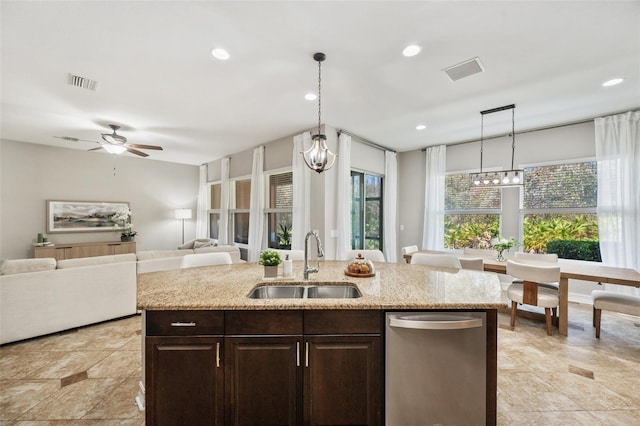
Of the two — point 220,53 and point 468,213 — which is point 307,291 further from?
point 468,213

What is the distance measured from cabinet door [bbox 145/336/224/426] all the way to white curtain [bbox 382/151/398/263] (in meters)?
4.44

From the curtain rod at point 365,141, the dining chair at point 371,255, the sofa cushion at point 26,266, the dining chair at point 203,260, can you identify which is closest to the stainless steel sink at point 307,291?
the dining chair at point 203,260

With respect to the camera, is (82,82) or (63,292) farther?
(63,292)

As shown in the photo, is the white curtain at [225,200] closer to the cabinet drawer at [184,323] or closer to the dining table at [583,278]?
the cabinet drawer at [184,323]

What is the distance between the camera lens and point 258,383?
4.71ft

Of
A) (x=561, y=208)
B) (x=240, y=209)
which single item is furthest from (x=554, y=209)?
(x=240, y=209)

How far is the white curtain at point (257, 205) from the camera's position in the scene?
5258mm

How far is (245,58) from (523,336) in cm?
413

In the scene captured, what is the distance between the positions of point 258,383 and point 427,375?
0.91m

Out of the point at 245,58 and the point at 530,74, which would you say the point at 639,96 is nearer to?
the point at 530,74

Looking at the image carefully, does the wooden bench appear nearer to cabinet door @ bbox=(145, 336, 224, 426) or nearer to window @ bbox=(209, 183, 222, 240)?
cabinet door @ bbox=(145, 336, 224, 426)

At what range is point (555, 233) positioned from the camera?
438 cm

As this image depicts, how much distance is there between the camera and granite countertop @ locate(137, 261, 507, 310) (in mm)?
1425

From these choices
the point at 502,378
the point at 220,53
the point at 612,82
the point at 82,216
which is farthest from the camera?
the point at 82,216
